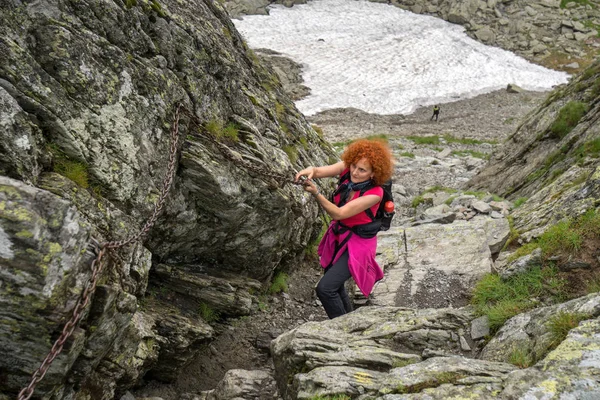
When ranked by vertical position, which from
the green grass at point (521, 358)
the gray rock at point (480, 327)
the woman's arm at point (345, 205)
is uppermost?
the woman's arm at point (345, 205)

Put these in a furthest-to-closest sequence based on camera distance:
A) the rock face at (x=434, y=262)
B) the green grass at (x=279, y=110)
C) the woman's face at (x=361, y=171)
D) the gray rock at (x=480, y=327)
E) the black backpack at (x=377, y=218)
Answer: the green grass at (x=279, y=110)
the rock face at (x=434, y=262)
the black backpack at (x=377, y=218)
the woman's face at (x=361, y=171)
the gray rock at (x=480, y=327)

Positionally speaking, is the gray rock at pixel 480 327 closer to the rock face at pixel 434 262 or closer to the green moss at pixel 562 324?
the green moss at pixel 562 324

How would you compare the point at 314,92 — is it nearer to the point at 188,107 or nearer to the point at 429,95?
the point at 429,95

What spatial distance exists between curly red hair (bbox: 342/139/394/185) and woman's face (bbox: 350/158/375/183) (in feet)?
0.19

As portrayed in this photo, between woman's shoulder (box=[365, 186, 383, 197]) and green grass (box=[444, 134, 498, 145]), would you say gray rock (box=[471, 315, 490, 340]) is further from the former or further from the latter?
green grass (box=[444, 134, 498, 145])

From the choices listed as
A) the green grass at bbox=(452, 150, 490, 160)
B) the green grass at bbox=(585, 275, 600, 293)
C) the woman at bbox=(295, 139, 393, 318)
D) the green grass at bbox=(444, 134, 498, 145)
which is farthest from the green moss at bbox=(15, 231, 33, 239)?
the green grass at bbox=(444, 134, 498, 145)

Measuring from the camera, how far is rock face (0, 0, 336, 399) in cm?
499

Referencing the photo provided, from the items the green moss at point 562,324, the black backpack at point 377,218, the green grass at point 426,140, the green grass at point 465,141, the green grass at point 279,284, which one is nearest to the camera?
the green moss at point 562,324

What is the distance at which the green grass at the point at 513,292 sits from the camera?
7.42m

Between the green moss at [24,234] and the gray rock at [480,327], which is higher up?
the green moss at [24,234]

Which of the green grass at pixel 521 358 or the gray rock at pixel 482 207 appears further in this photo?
the gray rock at pixel 482 207

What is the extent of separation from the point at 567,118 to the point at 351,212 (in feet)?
42.9

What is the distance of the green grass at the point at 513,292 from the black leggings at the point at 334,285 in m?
2.39

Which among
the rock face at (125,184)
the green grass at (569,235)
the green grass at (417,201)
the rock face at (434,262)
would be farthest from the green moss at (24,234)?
the green grass at (417,201)
